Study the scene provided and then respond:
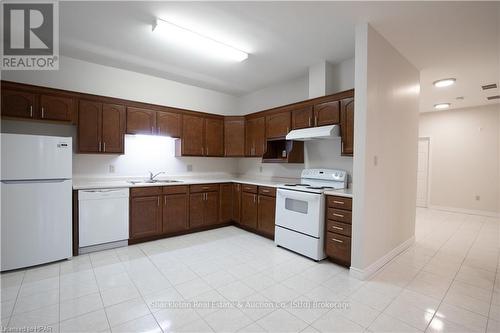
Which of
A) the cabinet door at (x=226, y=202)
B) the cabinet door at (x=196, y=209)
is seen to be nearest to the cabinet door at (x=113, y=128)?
the cabinet door at (x=196, y=209)

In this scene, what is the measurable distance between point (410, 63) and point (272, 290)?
11.7ft

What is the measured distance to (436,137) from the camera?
6195mm

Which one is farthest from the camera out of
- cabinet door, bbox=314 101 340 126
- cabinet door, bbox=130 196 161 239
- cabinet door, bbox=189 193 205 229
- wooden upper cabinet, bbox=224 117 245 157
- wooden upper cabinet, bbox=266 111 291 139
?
wooden upper cabinet, bbox=224 117 245 157

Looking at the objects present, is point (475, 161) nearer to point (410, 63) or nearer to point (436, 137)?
point (436, 137)

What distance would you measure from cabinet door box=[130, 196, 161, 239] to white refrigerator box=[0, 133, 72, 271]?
0.76 meters

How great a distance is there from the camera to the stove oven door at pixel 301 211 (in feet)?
9.72

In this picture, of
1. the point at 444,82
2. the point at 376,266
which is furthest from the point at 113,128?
the point at 444,82

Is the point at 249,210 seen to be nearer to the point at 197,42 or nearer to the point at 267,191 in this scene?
the point at 267,191

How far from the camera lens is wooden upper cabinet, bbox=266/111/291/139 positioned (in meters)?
3.93

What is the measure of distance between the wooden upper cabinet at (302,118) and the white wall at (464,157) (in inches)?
189

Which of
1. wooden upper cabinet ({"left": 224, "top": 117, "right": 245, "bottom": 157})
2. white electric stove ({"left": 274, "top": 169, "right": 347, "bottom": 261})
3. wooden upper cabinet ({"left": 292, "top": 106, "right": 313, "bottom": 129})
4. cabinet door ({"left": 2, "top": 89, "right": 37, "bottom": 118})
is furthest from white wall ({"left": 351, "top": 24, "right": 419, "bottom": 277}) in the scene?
cabinet door ({"left": 2, "top": 89, "right": 37, "bottom": 118})

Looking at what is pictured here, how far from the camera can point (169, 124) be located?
414 cm

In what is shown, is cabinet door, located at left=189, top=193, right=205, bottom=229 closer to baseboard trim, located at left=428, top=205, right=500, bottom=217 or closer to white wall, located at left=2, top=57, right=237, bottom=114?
white wall, located at left=2, top=57, right=237, bottom=114

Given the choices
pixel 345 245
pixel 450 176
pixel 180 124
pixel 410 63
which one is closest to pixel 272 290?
pixel 345 245
